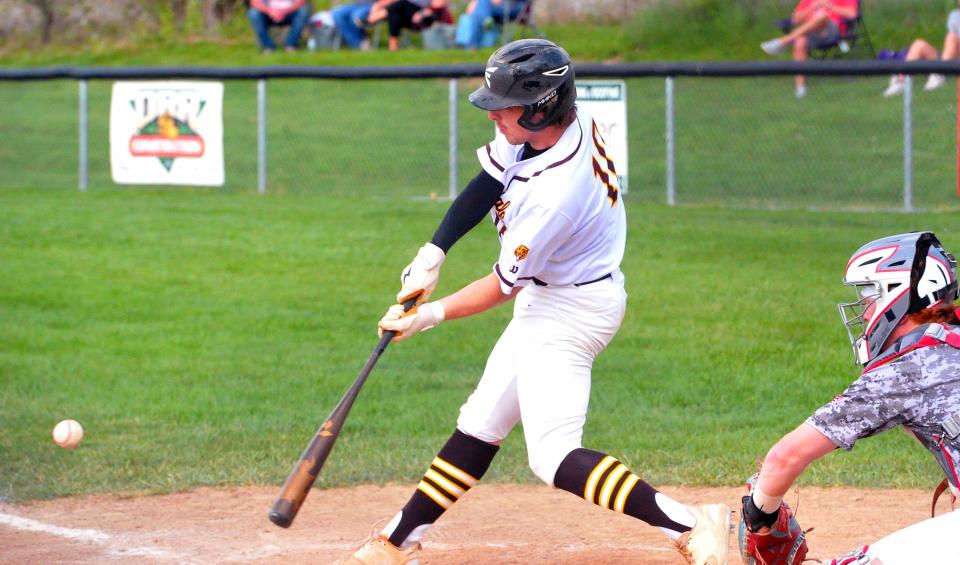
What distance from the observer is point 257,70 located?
14984mm

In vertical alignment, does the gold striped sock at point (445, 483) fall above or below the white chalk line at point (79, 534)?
above

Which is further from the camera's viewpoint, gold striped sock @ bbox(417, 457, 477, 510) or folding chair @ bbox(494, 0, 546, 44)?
folding chair @ bbox(494, 0, 546, 44)

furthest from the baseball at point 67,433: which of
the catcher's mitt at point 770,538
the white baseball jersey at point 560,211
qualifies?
the catcher's mitt at point 770,538

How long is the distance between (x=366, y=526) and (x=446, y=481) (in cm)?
117

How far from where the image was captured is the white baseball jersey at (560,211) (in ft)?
13.5

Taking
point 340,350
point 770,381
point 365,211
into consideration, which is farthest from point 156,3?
point 770,381

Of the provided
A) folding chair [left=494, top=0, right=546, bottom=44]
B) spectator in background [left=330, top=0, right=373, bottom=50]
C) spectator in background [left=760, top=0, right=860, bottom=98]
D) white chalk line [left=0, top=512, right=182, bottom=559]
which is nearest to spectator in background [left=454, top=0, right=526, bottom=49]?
folding chair [left=494, top=0, right=546, bottom=44]

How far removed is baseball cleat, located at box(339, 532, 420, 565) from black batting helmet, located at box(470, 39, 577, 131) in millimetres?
1594

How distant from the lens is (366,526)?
220 inches

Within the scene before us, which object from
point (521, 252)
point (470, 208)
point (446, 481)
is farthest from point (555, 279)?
point (446, 481)

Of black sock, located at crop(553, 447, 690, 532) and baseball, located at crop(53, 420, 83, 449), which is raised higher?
black sock, located at crop(553, 447, 690, 532)

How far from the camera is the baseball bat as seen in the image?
165 inches

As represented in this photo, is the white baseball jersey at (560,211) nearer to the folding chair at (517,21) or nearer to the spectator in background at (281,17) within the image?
the folding chair at (517,21)

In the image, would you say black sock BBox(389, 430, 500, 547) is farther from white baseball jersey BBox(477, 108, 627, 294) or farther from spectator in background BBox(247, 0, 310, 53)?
spectator in background BBox(247, 0, 310, 53)
